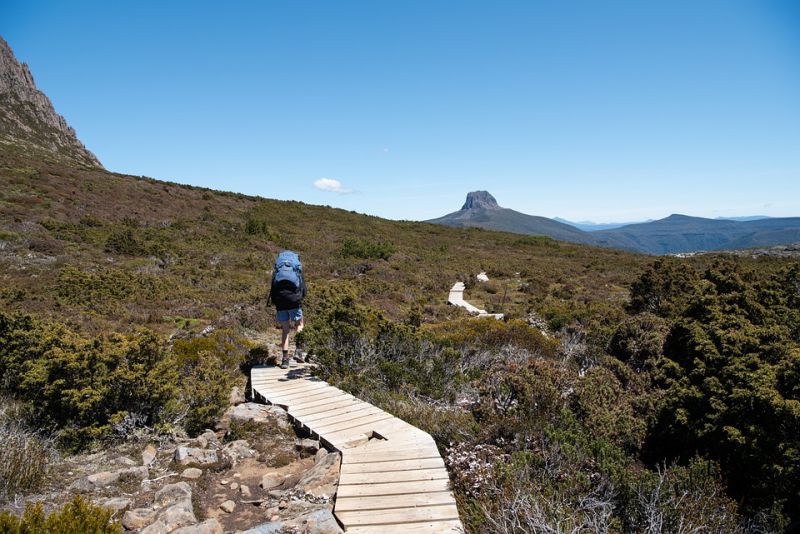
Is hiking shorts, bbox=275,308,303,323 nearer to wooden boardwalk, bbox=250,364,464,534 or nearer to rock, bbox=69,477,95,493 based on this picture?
wooden boardwalk, bbox=250,364,464,534

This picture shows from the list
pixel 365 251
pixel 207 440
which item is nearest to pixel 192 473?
pixel 207 440

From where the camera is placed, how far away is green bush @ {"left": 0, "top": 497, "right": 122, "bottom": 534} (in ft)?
7.07

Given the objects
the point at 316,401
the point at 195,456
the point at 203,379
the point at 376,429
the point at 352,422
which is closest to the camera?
the point at 195,456

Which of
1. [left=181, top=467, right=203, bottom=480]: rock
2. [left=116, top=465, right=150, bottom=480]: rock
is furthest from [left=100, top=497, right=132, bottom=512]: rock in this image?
[left=181, top=467, right=203, bottom=480]: rock

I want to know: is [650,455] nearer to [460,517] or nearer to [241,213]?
[460,517]

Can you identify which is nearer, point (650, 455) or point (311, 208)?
point (650, 455)

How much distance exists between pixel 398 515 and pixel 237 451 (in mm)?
2099

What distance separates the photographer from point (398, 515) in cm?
324

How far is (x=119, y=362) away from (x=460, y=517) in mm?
4185

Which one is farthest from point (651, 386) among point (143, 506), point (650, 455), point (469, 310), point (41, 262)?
point (41, 262)

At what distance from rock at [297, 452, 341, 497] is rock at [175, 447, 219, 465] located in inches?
39.2

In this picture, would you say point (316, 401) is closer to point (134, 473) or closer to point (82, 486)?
point (134, 473)

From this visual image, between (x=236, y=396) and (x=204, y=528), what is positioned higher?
(x=204, y=528)

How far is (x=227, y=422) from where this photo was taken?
5438mm
